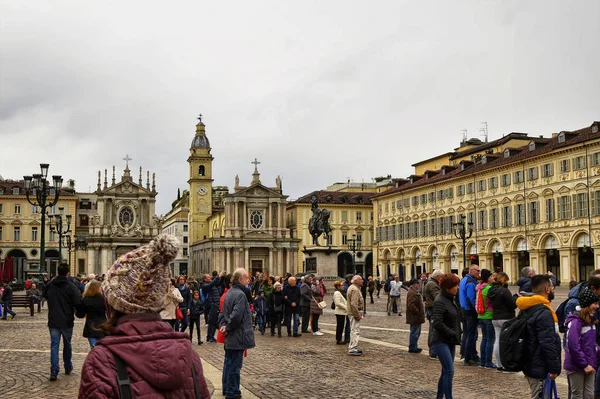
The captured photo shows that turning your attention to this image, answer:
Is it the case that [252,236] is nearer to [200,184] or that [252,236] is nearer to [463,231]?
[200,184]

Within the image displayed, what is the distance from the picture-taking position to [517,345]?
797 centimetres

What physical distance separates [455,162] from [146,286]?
81.5m

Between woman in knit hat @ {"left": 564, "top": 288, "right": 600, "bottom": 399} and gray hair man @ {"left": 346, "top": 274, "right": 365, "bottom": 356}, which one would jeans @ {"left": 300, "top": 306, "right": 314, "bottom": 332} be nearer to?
gray hair man @ {"left": 346, "top": 274, "right": 365, "bottom": 356}

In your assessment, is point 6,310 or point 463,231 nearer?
point 6,310

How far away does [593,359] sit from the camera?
8281mm

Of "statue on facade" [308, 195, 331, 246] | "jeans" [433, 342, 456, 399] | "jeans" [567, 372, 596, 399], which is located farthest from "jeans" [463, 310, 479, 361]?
"statue on facade" [308, 195, 331, 246]

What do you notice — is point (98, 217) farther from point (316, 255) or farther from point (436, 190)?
point (316, 255)

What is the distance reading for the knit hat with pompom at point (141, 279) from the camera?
135 inches

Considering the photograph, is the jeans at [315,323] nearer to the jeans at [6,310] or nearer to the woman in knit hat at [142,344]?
the jeans at [6,310]

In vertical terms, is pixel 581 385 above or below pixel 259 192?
below

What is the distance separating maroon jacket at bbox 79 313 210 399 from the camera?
310cm

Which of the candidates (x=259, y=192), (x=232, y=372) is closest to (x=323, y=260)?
(x=232, y=372)

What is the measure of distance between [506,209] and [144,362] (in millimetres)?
64498

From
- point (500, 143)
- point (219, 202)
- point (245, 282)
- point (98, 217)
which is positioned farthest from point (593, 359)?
point (219, 202)
